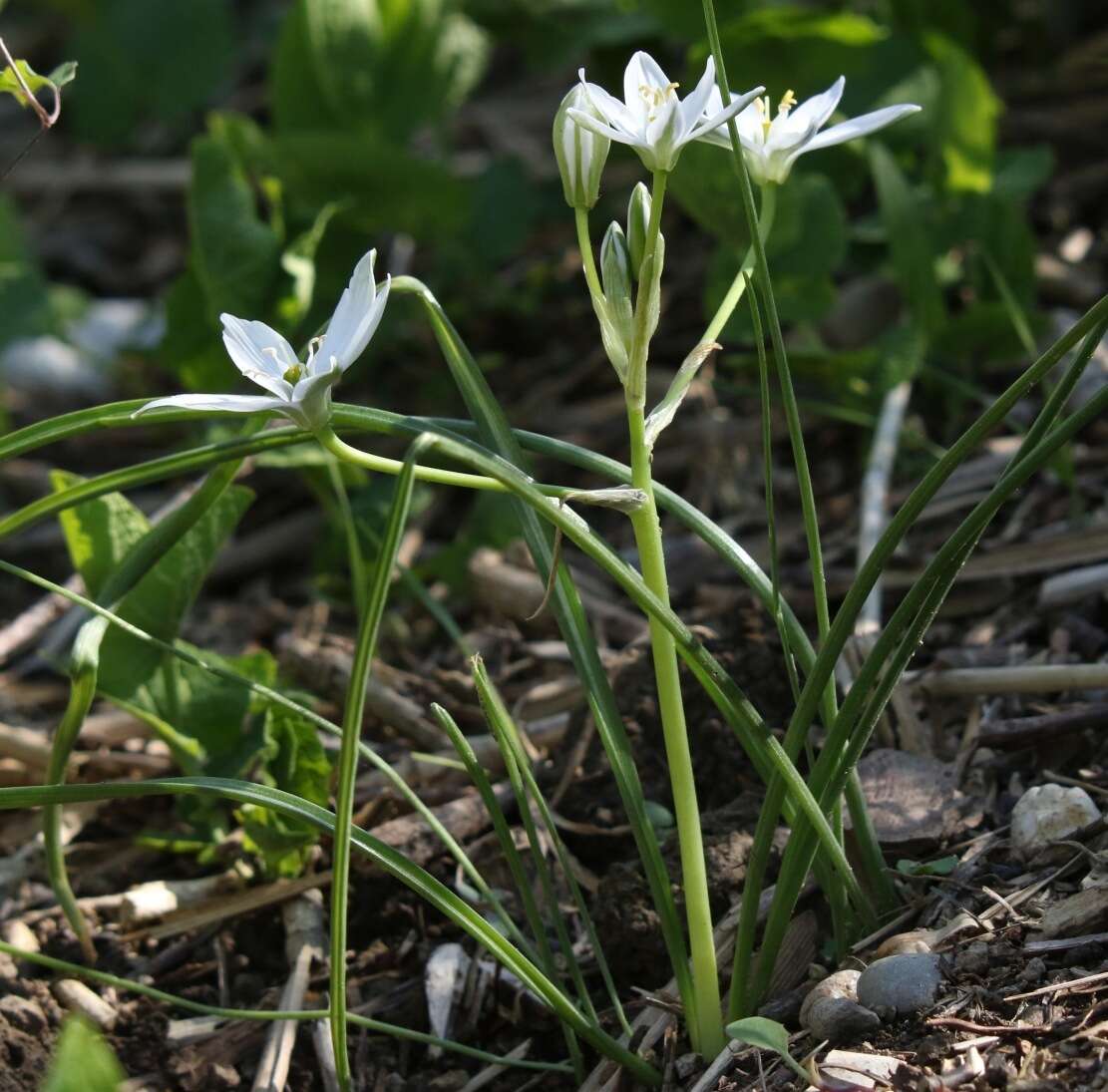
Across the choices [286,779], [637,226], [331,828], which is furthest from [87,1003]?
[637,226]

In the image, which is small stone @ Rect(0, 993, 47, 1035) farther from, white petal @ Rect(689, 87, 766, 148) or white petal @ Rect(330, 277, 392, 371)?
white petal @ Rect(689, 87, 766, 148)

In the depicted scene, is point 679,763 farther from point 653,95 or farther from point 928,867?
point 653,95

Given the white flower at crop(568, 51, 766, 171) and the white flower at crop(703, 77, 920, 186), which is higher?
the white flower at crop(568, 51, 766, 171)

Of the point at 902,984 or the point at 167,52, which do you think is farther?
the point at 167,52

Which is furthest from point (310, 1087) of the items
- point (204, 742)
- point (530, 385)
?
point (530, 385)

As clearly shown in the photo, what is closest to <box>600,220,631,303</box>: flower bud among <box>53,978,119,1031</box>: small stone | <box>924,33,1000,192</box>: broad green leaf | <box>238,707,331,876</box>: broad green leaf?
<box>238,707,331,876</box>: broad green leaf

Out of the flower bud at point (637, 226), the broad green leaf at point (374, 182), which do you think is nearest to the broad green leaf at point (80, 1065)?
the flower bud at point (637, 226)
